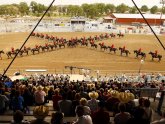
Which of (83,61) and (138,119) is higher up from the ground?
(138,119)

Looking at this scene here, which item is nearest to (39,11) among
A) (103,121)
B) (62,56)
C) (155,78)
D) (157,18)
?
(157,18)

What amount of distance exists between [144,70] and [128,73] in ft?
6.93

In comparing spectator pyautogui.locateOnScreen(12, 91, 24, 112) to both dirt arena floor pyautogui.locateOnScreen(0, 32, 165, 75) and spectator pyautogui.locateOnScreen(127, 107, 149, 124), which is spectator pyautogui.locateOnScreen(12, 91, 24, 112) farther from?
dirt arena floor pyautogui.locateOnScreen(0, 32, 165, 75)

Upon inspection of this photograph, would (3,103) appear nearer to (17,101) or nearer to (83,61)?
(17,101)

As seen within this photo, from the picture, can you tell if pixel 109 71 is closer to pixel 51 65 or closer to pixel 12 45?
pixel 51 65

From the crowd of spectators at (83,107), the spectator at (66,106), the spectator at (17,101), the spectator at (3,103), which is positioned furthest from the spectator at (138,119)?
the spectator at (3,103)

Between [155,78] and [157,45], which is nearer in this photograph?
[155,78]

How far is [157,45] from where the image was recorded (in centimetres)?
4341

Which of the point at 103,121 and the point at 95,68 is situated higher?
the point at 103,121

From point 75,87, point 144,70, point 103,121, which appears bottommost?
point 144,70

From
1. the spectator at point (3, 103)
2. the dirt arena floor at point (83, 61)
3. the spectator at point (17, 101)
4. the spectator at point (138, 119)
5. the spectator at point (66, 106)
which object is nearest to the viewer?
the spectator at point (138, 119)

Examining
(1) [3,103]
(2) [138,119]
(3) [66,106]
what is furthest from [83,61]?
(2) [138,119]

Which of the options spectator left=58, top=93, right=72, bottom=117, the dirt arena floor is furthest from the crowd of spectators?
the dirt arena floor

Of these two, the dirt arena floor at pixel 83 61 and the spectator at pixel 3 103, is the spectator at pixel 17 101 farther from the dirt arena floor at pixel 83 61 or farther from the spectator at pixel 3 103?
the dirt arena floor at pixel 83 61
